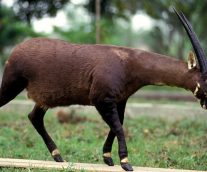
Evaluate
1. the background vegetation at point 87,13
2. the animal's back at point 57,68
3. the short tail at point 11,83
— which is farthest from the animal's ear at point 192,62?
the background vegetation at point 87,13

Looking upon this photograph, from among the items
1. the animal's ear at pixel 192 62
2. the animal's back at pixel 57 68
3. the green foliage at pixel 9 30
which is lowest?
the green foliage at pixel 9 30

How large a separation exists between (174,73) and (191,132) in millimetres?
4927

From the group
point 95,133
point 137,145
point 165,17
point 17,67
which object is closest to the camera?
point 17,67

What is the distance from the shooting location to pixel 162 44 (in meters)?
30.4

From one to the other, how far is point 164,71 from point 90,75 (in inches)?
37.3

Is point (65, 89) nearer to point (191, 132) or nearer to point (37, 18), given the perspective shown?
point (191, 132)

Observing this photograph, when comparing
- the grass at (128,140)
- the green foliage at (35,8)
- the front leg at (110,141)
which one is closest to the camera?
the front leg at (110,141)

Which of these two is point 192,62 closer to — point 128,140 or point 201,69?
point 201,69

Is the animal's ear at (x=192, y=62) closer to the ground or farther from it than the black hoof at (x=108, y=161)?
farther from it

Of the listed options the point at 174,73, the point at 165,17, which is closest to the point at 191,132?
the point at 174,73

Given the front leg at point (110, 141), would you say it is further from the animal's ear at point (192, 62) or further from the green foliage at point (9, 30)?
the green foliage at point (9, 30)

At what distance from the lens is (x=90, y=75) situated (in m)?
7.71

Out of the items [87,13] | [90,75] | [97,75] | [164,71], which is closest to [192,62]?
[164,71]

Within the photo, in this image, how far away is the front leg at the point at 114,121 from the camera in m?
7.52
